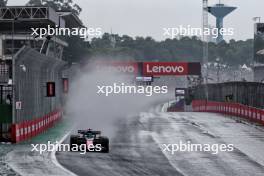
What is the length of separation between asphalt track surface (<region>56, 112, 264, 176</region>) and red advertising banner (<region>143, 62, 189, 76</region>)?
170ft

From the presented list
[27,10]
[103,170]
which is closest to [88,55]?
[27,10]

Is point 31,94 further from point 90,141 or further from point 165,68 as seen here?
point 165,68

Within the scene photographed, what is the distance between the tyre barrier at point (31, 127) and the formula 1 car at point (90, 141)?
471 centimetres

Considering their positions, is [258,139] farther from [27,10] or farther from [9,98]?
[27,10]

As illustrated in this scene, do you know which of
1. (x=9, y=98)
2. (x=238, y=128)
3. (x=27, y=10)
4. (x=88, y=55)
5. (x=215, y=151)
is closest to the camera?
(x=215, y=151)

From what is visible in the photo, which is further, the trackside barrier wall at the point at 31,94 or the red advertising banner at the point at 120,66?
the red advertising banner at the point at 120,66

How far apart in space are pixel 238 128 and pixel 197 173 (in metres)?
20.5

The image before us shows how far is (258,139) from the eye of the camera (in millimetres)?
33875

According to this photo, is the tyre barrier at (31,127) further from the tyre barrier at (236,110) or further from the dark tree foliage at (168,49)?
the dark tree foliage at (168,49)

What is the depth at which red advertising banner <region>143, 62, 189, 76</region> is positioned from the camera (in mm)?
90438

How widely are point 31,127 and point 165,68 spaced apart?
58.9 metres

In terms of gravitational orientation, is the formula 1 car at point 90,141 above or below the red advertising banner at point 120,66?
below

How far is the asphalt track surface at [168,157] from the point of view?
2133 cm

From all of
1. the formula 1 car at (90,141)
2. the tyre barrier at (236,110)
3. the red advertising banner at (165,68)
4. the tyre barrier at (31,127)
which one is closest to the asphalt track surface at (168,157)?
the formula 1 car at (90,141)
